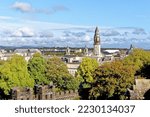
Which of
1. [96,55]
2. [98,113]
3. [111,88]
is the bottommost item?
[96,55]

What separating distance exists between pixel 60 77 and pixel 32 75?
528cm

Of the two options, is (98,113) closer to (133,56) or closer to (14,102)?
(14,102)

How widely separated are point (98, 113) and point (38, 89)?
31.4 m

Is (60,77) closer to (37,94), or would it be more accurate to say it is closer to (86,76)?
(86,76)

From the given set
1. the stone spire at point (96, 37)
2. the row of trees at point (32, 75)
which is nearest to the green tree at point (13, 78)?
the row of trees at point (32, 75)

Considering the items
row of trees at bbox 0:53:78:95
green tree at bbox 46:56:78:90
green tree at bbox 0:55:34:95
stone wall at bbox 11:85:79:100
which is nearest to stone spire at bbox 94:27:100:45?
row of trees at bbox 0:53:78:95

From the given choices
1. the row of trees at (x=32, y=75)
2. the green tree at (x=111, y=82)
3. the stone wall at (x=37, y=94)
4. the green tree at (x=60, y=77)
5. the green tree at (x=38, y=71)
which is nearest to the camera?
the stone wall at (x=37, y=94)

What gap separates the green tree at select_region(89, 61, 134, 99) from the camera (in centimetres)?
4937

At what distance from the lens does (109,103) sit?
39.1 ft

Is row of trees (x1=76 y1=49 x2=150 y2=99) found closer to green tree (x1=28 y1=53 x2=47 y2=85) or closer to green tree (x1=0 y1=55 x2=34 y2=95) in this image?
green tree (x1=0 y1=55 x2=34 y2=95)

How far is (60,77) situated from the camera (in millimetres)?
69375

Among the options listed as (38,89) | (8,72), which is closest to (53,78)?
(8,72)

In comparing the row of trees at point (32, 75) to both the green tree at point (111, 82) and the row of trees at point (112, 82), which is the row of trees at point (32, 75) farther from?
the green tree at point (111, 82)

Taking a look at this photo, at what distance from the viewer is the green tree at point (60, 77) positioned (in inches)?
2569
